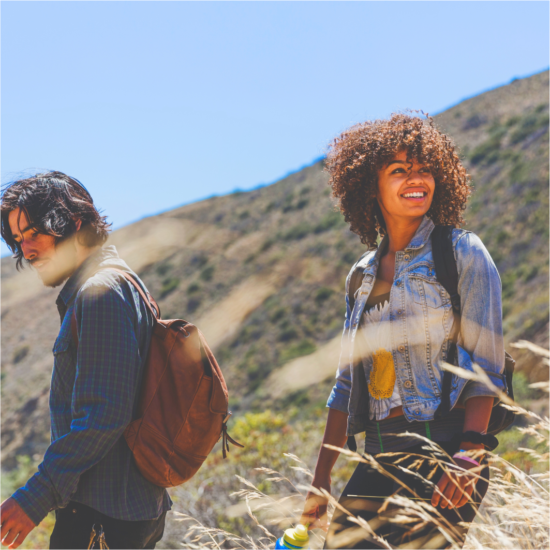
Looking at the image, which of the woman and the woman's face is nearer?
the woman

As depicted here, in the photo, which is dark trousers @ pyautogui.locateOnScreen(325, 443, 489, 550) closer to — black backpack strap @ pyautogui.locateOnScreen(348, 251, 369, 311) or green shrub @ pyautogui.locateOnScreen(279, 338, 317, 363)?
black backpack strap @ pyautogui.locateOnScreen(348, 251, 369, 311)

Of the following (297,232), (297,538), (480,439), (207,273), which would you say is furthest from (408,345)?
(297,232)

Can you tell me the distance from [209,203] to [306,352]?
59.9 feet

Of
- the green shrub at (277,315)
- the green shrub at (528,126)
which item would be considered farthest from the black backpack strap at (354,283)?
the green shrub at (528,126)

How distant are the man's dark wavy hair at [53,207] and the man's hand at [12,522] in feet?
2.42

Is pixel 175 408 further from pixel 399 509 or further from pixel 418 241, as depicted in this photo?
pixel 418 241

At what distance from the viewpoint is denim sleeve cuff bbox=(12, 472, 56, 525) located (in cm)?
149

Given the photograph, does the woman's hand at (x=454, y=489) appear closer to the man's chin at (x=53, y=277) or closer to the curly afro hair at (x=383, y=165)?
the curly afro hair at (x=383, y=165)

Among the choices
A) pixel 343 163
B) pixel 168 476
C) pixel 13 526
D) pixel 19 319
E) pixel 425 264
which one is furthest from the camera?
pixel 19 319

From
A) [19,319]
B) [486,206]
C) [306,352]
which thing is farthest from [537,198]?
[19,319]

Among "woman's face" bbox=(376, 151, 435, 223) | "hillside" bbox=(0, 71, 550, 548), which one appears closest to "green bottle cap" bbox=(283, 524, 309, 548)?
"woman's face" bbox=(376, 151, 435, 223)

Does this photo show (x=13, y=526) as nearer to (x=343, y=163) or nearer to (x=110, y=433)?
(x=110, y=433)

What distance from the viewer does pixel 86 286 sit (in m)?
1.63

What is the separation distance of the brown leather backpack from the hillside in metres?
7.18
